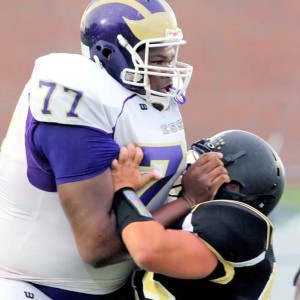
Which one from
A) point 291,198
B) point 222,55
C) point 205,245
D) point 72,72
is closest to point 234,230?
point 205,245

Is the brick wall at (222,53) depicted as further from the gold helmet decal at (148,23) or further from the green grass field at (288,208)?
the gold helmet decal at (148,23)

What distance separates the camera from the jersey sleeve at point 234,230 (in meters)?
1.82

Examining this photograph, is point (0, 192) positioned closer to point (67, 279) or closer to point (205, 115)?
point (67, 279)

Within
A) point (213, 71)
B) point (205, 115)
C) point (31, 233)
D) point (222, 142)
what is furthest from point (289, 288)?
point (213, 71)

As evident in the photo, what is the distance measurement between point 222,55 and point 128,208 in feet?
19.6

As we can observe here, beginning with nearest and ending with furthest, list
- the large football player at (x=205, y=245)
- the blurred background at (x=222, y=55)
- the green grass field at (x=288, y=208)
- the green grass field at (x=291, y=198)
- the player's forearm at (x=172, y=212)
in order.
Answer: the large football player at (x=205, y=245)
the player's forearm at (x=172, y=212)
the green grass field at (x=288, y=208)
the green grass field at (x=291, y=198)
the blurred background at (x=222, y=55)

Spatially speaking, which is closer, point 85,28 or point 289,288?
point 85,28

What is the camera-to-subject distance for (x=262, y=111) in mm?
7035

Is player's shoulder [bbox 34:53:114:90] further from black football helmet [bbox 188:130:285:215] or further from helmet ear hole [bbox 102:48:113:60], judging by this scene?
black football helmet [bbox 188:130:285:215]

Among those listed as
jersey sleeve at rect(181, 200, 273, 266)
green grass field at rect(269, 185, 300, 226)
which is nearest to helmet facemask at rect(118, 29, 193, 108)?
jersey sleeve at rect(181, 200, 273, 266)

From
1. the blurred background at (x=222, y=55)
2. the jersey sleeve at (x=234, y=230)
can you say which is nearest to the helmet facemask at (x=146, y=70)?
the jersey sleeve at (x=234, y=230)

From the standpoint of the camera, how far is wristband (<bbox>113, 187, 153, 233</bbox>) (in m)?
1.81

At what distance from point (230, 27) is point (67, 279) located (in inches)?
243

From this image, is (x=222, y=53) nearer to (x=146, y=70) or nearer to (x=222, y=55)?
(x=222, y=55)
